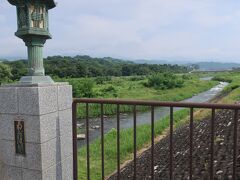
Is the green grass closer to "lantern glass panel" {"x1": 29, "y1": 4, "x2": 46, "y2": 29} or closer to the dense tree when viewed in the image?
"lantern glass panel" {"x1": 29, "y1": 4, "x2": 46, "y2": 29}

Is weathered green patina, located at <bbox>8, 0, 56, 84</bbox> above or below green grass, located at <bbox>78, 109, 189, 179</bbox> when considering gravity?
above

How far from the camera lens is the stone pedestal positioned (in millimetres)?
2605

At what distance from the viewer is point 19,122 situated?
270 cm

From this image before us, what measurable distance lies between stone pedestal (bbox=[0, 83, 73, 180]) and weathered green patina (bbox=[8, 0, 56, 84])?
139 mm

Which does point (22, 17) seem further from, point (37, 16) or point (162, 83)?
point (162, 83)

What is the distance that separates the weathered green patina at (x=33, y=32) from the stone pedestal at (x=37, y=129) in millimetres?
139

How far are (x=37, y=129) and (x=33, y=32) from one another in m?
0.90

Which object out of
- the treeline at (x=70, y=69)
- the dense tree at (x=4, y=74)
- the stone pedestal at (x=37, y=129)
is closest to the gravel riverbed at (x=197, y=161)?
the stone pedestal at (x=37, y=129)

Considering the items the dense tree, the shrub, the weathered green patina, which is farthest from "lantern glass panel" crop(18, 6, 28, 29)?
the shrub

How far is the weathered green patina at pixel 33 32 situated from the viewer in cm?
265

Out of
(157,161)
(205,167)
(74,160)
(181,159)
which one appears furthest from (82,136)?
(74,160)

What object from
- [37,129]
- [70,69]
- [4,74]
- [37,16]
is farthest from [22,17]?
[70,69]

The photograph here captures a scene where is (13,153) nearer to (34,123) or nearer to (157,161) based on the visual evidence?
(34,123)

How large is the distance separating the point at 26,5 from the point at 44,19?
21 centimetres
